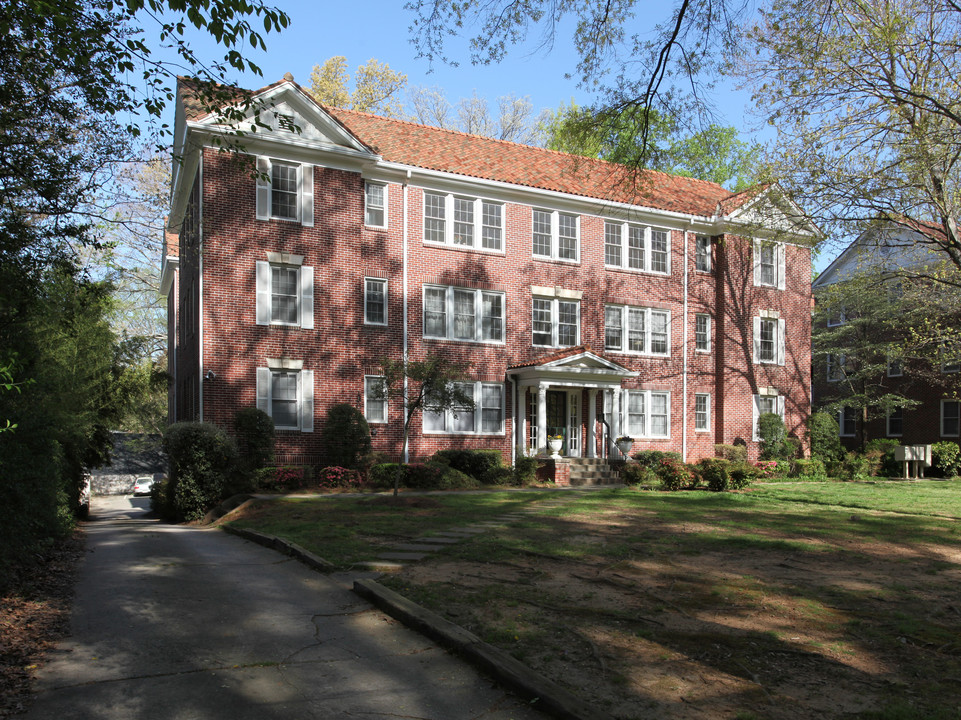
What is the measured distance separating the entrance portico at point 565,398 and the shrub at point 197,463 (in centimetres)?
977

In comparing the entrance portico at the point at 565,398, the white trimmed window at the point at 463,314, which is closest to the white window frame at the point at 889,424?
the entrance portico at the point at 565,398

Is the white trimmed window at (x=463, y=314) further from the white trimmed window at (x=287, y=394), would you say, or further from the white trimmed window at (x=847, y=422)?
the white trimmed window at (x=847, y=422)

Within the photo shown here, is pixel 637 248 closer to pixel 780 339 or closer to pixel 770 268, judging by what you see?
pixel 770 268

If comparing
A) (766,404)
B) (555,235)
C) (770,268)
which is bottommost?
(766,404)

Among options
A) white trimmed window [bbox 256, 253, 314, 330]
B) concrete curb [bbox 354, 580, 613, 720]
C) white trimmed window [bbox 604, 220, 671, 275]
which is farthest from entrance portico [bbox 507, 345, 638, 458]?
concrete curb [bbox 354, 580, 613, 720]

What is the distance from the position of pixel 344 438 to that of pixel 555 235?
10.1 m

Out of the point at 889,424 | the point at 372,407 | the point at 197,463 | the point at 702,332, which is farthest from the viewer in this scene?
the point at 889,424

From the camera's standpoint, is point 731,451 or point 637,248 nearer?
point 731,451

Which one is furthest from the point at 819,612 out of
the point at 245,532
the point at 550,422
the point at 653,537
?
the point at 550,422

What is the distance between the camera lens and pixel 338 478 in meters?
20.6

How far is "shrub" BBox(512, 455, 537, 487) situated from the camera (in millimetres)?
23016

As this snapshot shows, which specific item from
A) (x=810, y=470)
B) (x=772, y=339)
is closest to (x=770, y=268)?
(x=772, y=339)

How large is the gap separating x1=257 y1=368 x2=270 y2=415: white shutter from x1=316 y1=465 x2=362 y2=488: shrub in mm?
2354

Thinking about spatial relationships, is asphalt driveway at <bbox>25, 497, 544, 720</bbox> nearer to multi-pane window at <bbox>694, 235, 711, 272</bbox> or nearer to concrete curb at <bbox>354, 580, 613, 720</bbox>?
concrete curb at <bbox>354, 580, 613, 720</bbox>
